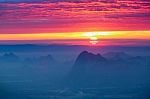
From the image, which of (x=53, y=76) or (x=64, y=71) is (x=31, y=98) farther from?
(x=64, y=71)

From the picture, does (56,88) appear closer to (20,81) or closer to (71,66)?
(20,81)

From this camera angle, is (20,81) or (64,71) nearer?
(20,81)

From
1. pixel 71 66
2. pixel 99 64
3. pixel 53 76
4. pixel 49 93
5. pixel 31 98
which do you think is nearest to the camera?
pixel 31 98

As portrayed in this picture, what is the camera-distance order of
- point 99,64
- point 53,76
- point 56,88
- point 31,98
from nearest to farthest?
1. point 31,98
2. point 56,88
3. point 53,76
4. point 99,64

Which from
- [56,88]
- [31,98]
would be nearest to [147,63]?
[56,88]

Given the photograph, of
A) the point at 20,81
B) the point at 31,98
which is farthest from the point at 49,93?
the point at 20,81

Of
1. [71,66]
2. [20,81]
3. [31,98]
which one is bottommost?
[71,66]

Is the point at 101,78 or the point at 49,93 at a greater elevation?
the point at 49,93

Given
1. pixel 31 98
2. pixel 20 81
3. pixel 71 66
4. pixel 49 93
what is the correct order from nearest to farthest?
pixel 31 98 < pixel 49 93 < pixel 20 81 < pixel 71 66

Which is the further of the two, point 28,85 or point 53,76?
point 53,76

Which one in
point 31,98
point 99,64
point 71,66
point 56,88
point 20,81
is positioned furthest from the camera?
point 71,66
